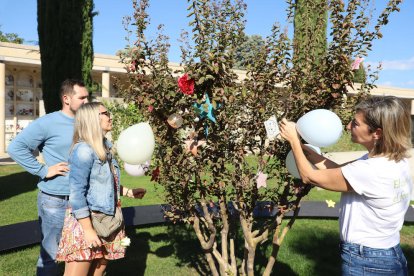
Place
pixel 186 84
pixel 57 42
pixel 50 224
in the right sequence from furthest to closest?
1. pixel 57 42
2. pixel 50 224
3. pixel 186 84

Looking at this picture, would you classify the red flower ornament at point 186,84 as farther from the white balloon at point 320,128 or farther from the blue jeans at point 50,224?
the blue jeans at point 50,224

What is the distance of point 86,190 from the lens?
2.47 metres

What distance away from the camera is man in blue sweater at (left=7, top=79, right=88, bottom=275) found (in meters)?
2.88

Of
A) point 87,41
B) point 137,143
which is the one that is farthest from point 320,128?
point 87,41

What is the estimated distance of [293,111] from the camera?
254cm

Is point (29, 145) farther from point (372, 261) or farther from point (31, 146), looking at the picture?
point (372, 261)

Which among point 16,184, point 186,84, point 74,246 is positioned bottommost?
point 16,184

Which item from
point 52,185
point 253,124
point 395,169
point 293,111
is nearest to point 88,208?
point 52,185

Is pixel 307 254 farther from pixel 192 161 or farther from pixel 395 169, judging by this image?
pixel 395 169

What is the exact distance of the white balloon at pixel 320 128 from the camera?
2105 mm

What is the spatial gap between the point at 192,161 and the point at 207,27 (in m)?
0.97

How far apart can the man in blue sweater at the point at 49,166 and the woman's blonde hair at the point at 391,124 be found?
223 cm

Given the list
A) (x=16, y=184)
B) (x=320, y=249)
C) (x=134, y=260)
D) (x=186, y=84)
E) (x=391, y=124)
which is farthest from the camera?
(x=16, y=184)

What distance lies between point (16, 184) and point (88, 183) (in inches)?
310
